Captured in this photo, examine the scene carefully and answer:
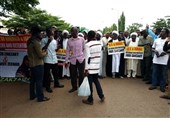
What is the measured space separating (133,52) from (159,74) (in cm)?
214

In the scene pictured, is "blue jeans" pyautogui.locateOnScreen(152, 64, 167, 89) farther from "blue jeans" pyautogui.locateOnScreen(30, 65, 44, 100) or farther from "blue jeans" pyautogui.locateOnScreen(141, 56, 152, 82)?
"blue jeans" pyautogui.locateOnScreen(30, 65, 44, 100)

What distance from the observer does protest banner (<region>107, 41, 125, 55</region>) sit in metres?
11.1

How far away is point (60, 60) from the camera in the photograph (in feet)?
34.9

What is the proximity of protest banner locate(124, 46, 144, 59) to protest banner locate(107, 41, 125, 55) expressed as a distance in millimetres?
233

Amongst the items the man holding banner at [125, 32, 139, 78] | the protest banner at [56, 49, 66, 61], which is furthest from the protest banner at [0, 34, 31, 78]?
the man holding banner at [125, 32, 139, 78]

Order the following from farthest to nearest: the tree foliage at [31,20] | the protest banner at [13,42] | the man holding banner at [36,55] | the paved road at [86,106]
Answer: the tree foliage at [31,20] < the protest banner at [13,42] < the man holding banner at [36,55] < the paved road at [86,106]

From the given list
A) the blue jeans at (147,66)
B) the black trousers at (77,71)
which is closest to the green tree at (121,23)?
the blue jeans at (147,66)

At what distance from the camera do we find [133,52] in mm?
11039

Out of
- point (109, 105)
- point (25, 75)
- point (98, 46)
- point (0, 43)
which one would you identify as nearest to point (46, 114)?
point (109, 105)

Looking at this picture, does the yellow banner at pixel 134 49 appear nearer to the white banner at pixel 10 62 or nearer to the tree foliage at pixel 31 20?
the white banner at pixel 10 62

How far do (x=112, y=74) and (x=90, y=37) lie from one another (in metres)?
4.49

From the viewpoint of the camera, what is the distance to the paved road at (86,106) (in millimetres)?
6543

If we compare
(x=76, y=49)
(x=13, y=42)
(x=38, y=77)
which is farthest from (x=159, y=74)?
(x=13, y=42)

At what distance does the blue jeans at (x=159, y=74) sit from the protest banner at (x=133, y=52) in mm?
1791
